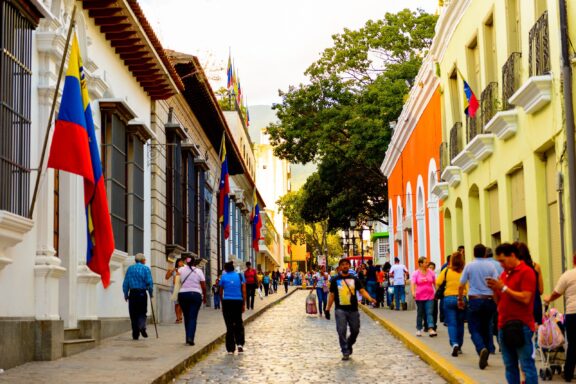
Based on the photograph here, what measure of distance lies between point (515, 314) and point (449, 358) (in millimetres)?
4450

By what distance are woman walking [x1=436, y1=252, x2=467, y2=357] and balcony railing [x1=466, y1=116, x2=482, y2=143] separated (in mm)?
4788

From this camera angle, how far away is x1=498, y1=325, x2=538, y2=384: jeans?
8367 mm

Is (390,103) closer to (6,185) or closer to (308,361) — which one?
(308,361)

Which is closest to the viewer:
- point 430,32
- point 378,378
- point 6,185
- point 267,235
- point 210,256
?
point 6,185

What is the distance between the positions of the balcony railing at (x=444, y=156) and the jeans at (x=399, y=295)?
4.90m

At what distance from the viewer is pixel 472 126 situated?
1898 centimetres

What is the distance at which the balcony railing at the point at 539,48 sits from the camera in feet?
43.3

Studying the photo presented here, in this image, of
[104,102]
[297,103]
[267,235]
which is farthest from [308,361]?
[267,235]

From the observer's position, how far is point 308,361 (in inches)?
555

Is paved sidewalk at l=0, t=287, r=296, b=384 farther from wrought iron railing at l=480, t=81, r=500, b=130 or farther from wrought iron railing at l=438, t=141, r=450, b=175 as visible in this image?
wrought iron railing at l=438, t=141, r=450, b=175

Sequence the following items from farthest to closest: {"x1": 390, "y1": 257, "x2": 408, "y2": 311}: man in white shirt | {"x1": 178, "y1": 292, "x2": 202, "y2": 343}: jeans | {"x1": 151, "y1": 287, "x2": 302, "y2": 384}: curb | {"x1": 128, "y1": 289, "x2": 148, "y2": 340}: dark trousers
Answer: {"x1": 390, "y1": 257, "x2": 408, "y2": 311}: man in white shirt, {"x1": 128, "y1": 289, "x2": 148, "y2": 340}: dark trousers, {"x1": 178, "y1": 292, "x2": 202, "y2": 343}: jeans, {"x1": 151, "y1": 287, "x2": 302, "y2": 384}: curb

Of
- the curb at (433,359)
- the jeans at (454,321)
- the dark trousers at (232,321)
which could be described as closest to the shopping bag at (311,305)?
the curb at (433,359)

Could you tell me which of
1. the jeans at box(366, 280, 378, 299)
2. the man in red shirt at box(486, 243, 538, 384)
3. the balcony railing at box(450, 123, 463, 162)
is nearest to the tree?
the jeans at box(366, 280, 378, 299)

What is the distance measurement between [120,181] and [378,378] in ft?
25.5
